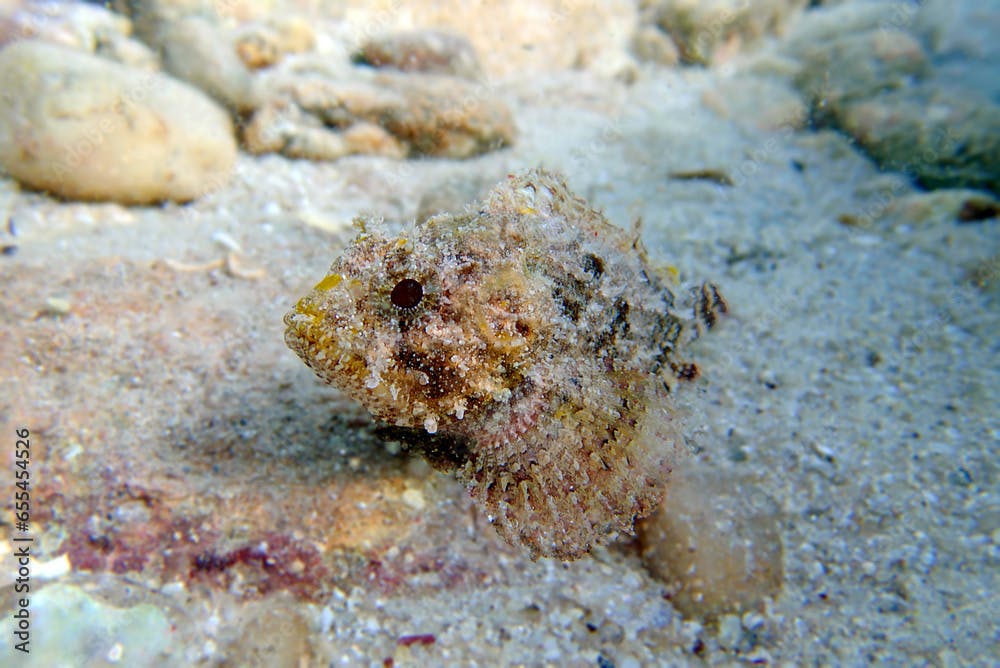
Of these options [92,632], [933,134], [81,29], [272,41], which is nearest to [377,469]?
[92,632]

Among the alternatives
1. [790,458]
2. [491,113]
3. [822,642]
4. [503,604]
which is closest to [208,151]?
[491,113]

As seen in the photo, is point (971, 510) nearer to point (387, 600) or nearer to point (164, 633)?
point (387, 600)

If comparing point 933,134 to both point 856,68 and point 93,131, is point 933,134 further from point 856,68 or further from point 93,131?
point 93,131

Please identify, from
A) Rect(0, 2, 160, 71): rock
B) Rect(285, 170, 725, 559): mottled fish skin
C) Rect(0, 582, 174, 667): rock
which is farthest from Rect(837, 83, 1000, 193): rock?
Rect(0, 2, 160, 71): rock

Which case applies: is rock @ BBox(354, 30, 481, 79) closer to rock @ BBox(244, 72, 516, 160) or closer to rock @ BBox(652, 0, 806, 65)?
rock @ BBox(244, 72, 516, 160)

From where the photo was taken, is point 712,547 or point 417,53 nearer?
point 712,547

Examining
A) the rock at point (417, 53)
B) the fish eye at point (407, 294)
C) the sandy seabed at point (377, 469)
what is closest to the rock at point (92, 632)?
the sandy seabed at point (377, 469)
